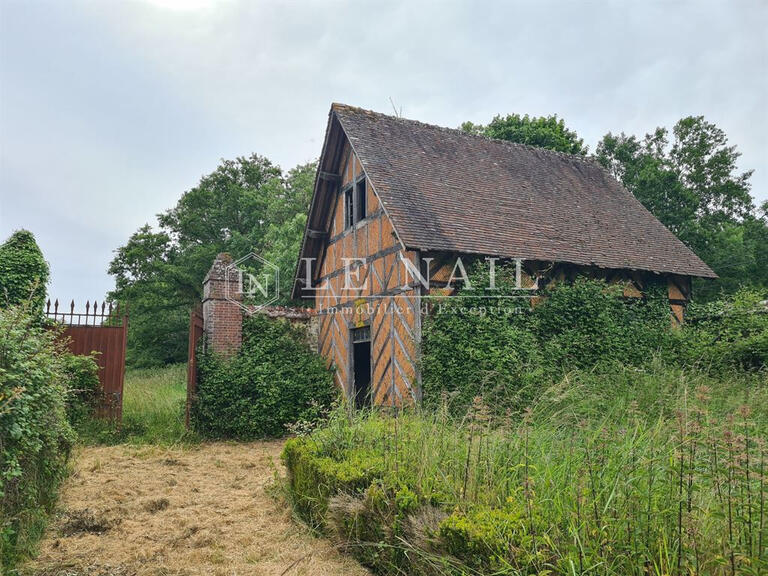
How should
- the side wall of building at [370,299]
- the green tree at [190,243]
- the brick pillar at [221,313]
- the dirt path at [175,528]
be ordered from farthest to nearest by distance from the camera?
1. the green tree at [190,243]
2. the brick pillar at [221,313]
3. the side wall of building at [370,299]
4. the dirt path at [175,528]

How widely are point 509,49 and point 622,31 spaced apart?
1.63 metres

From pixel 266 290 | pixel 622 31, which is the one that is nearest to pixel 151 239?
pixel 266 290

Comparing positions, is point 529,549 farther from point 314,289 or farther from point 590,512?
point 314,289

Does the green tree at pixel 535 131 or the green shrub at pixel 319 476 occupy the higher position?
the green tree at pixel 535 131

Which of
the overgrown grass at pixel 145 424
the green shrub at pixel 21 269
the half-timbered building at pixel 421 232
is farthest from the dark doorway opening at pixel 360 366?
the green shrub at pixel 21 269

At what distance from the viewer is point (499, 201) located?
10820 millimetres

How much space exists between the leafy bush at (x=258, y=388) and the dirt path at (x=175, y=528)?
205 centimetres

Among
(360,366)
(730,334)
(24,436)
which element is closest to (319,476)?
(24,436)

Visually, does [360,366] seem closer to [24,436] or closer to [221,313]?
[221,313]

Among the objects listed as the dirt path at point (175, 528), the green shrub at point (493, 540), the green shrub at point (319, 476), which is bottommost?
the dirt path at point (175, 528)

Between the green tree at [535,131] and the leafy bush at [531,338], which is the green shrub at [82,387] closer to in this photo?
the leafy bush at [531,338]

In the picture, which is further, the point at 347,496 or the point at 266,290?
the point at 266,290

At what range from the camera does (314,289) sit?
43.0 feet

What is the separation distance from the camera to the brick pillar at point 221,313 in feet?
32.7
